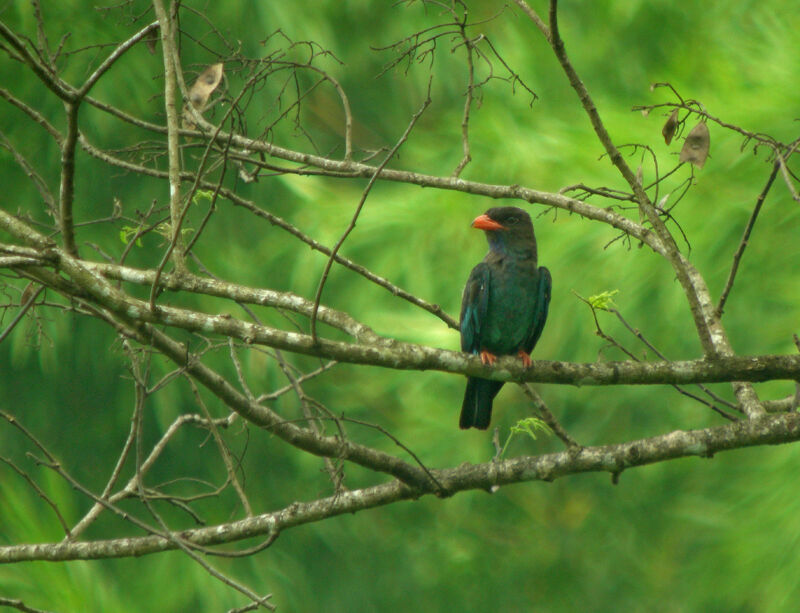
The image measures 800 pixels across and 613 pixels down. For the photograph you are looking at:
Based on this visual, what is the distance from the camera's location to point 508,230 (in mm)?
4703

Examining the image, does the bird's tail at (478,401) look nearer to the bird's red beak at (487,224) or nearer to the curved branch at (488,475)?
the bird's red beak at (487,224)

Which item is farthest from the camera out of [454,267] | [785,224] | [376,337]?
[454,267]

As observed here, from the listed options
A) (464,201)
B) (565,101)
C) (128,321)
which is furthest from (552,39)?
(565,101)

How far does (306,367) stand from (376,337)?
5.57 m

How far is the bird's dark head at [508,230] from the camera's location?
185 inches

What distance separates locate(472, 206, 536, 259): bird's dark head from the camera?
4.70 m

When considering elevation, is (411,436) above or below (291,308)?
above

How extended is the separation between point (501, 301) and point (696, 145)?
169cm

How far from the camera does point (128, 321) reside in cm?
276

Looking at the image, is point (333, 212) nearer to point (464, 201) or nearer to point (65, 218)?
point (464, 201)

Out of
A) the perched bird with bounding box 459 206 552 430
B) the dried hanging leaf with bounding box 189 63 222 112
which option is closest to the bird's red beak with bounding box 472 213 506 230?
the perched bird with bounding box 459 206 552 430

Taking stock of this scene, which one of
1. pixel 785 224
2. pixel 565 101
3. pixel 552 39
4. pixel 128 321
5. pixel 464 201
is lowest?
pixel 128 321

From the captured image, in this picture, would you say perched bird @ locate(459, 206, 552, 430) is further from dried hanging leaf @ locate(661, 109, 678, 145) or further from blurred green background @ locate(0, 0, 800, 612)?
dried hanging leaf @ locate(661, 109, 678, 145)

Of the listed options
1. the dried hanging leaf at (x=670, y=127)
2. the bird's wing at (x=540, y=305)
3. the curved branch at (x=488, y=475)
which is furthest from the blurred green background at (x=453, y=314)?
the dried hanging leaf at (x=670, y=127)
